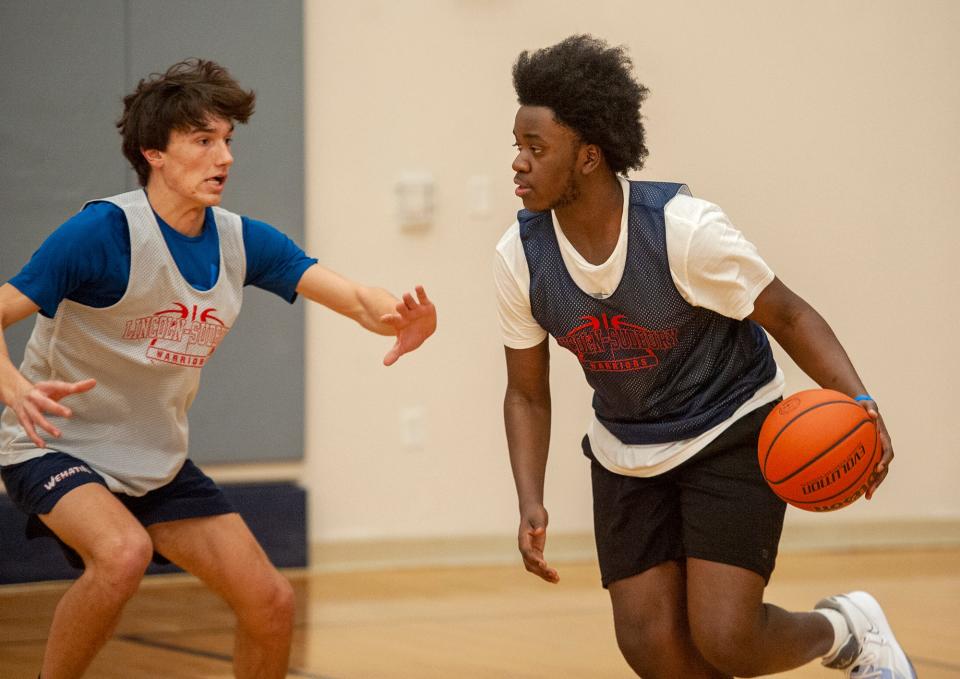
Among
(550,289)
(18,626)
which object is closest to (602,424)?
(550,289)

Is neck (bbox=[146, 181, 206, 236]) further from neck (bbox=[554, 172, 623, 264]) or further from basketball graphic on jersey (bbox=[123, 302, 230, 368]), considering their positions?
neck (bbox=[554, 172, 623, 264])

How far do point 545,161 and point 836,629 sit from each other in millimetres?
1266

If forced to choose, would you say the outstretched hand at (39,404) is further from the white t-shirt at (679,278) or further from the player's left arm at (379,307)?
the white t-shirt at (679,278)

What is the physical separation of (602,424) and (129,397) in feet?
3.48

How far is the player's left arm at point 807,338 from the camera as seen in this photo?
8.81ft

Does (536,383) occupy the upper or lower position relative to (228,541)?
upper

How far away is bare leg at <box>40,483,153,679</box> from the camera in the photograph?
266cm

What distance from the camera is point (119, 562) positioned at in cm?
266

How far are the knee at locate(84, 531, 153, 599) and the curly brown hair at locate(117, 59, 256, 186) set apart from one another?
2.87 ft

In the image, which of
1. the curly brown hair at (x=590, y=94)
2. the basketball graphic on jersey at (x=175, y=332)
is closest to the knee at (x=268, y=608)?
the basketball graphic on jersey at (x=175, y=332)

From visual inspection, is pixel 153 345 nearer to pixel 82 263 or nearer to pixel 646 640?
pixel 82 263

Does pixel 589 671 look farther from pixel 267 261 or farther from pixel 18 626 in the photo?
pixel 18 626

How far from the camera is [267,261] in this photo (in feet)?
10.2

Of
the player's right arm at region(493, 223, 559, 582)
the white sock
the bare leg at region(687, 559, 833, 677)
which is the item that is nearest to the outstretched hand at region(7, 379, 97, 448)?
the player's right arm at region(493, 223, 559, 582)
